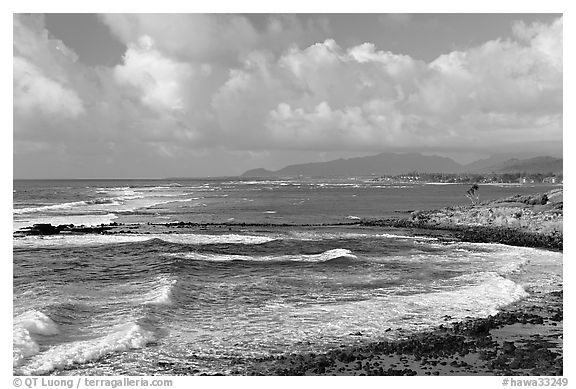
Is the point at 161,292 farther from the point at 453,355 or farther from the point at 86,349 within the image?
the point at 453,355

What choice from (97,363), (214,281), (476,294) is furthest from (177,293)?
(476,294)

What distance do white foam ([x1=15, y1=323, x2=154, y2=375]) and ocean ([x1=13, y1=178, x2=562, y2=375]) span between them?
2.5 inches

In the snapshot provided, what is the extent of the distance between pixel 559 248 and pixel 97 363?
38537mm

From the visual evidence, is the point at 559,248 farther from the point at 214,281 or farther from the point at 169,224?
the point at 169,224

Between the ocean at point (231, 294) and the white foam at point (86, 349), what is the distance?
6cm

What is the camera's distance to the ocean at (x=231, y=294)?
18422mm

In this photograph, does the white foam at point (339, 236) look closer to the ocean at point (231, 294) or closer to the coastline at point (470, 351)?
the ocean at point (231, 294)

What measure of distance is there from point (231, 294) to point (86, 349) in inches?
374

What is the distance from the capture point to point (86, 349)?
1823 cm

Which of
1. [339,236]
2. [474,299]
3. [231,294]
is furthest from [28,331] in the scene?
[339,236]

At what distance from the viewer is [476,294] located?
26.6 metres

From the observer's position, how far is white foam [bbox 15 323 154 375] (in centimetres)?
1698

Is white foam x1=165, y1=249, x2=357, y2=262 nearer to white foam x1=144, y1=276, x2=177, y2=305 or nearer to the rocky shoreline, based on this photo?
white foam x1=144, y1=276, x2=177, y2=305

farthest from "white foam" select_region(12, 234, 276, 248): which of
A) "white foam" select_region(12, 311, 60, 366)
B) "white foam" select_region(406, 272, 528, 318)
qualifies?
"white foam" select_region(12, 311, 60, 366)
